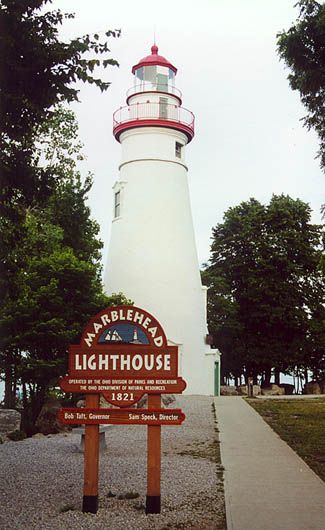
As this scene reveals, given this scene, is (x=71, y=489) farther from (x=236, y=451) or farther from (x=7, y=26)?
(x=7, y=26)

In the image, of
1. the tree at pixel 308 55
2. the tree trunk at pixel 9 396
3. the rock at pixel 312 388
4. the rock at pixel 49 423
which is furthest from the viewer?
the rock at pixel 312 388

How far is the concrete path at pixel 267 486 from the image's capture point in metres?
6.70

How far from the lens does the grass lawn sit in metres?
11.3

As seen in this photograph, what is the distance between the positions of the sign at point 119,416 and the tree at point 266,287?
30.4 m

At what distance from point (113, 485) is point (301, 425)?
8.34m

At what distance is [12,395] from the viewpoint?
22969mm

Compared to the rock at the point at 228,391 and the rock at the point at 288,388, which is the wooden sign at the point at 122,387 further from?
the rock at the point at 288,388

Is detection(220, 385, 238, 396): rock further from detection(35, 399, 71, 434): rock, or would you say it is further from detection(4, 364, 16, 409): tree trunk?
detection(35, 399, 71, 434): rock

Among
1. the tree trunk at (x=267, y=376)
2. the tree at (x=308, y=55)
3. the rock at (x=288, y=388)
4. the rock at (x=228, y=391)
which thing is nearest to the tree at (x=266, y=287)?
the tree trunk at (x=267, y=376)

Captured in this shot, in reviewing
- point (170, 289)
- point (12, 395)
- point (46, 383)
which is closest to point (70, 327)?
point (46, 383)

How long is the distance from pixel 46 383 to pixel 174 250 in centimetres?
1083

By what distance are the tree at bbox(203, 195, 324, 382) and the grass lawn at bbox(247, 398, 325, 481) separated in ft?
47.4

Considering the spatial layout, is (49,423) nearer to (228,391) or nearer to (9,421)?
(9,421)

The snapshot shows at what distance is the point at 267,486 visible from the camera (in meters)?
8.43
